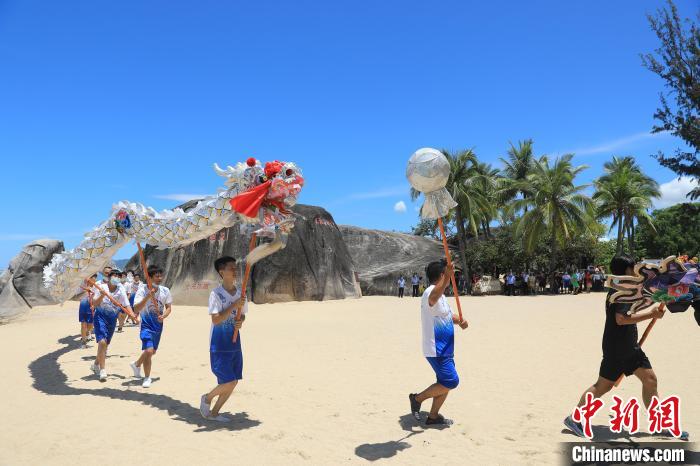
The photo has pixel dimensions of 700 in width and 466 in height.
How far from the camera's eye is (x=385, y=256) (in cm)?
3184

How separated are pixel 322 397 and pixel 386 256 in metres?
25.6

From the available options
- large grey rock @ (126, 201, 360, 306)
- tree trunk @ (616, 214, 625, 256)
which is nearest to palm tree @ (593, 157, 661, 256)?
tree trunk @ (616, 214, 625, 256)

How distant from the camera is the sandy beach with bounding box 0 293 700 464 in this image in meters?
4.61

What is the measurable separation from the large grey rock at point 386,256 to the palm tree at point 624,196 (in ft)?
32.5

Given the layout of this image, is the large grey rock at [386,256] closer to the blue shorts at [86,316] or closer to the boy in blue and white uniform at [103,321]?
the blue shorts at [86,316]

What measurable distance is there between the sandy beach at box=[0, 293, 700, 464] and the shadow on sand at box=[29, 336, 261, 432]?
0.03 m

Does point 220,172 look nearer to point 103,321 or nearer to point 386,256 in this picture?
point 103,321

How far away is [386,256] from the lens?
31.8 metres

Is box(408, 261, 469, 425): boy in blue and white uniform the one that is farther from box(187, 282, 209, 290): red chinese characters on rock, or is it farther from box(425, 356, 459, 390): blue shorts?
box(187, 282, 209, 290): red chinese characters on rock

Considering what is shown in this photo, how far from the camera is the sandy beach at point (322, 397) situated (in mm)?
4609

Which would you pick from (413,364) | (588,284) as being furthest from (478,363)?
(588,284)

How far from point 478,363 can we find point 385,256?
935 inches

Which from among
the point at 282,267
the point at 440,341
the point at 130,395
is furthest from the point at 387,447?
the point at 282,267

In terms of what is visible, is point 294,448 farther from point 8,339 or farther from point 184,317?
point 184,317
